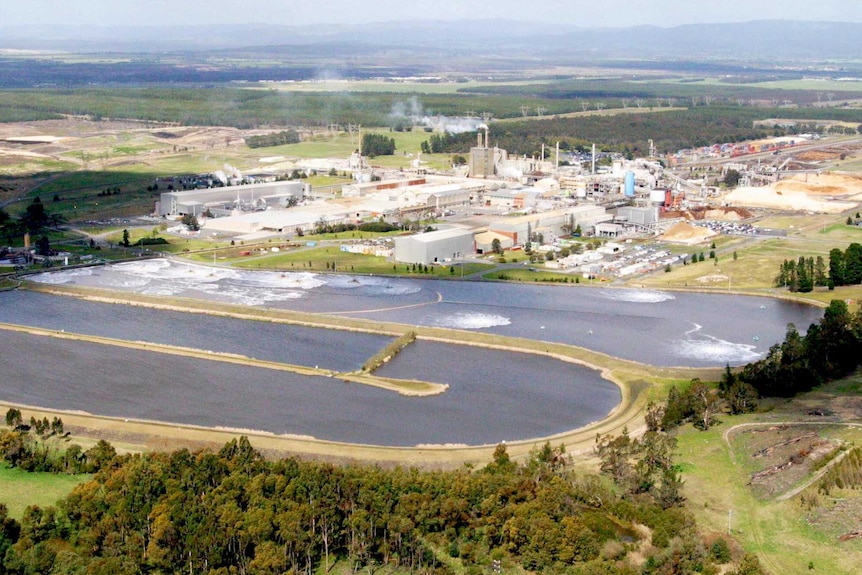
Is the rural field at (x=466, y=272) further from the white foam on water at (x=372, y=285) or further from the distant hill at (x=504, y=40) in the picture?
the distant hill at (x=504, y=40)

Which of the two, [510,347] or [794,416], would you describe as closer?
[794,416]

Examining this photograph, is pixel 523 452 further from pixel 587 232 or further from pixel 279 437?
pixel 587 232

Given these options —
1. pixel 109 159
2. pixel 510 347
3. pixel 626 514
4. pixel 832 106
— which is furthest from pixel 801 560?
pixel 832 106

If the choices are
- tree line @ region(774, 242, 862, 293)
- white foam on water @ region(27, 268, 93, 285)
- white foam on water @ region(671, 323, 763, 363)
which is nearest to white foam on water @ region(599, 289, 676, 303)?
tree line @ region(774, 242, 862, 293)

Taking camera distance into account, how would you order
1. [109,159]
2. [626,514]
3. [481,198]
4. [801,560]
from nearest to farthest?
1. [801,560]
2. [626,514]
3. [481,198]
4. [109,159]

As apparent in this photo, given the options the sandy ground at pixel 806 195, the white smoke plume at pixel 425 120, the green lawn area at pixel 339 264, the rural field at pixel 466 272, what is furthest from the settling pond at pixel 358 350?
the white smoke plume at pixel 425 120

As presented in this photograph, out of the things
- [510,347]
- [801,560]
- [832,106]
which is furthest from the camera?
[832,106]

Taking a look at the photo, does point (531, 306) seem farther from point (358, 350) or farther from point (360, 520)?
point (360, 520)
